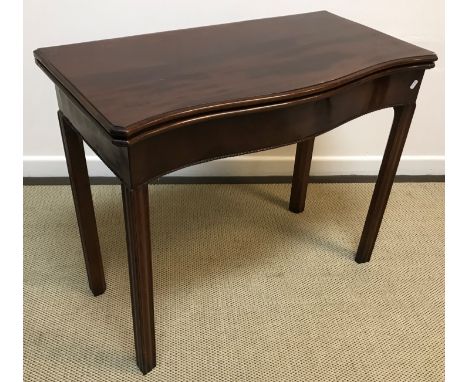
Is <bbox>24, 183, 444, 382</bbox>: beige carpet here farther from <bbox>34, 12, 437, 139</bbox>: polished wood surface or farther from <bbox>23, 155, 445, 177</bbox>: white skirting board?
<bbox>34, 12, 437, 139</bbox>: polished wood surface

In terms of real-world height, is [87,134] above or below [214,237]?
above

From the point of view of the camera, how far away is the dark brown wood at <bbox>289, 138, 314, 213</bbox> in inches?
66.9

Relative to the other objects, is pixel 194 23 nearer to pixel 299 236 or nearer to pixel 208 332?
pixel 299 236

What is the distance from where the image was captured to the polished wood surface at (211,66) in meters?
0.92

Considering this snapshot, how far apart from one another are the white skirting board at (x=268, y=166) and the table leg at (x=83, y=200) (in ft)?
2.07

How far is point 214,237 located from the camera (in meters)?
1.67

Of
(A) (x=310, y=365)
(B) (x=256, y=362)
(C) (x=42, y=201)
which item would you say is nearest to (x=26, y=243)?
(C) (x=42, y=201)

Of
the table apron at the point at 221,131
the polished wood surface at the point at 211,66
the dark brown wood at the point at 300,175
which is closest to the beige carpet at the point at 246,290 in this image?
the dark brown wood at the point at 300,175

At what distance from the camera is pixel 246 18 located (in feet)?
5.60

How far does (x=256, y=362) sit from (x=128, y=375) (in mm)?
316

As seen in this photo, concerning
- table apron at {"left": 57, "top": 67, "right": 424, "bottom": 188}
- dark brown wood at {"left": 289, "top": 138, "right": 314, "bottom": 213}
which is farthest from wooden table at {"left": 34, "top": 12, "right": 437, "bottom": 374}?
dark brown wood at {"left": 289, "top": 138, "right": 314, "bottom": 213}

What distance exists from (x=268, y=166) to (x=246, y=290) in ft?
2.19

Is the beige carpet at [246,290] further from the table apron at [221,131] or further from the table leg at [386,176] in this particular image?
the table apron at [221,131]

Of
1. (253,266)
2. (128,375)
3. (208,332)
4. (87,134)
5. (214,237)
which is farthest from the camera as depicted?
(214,237)
